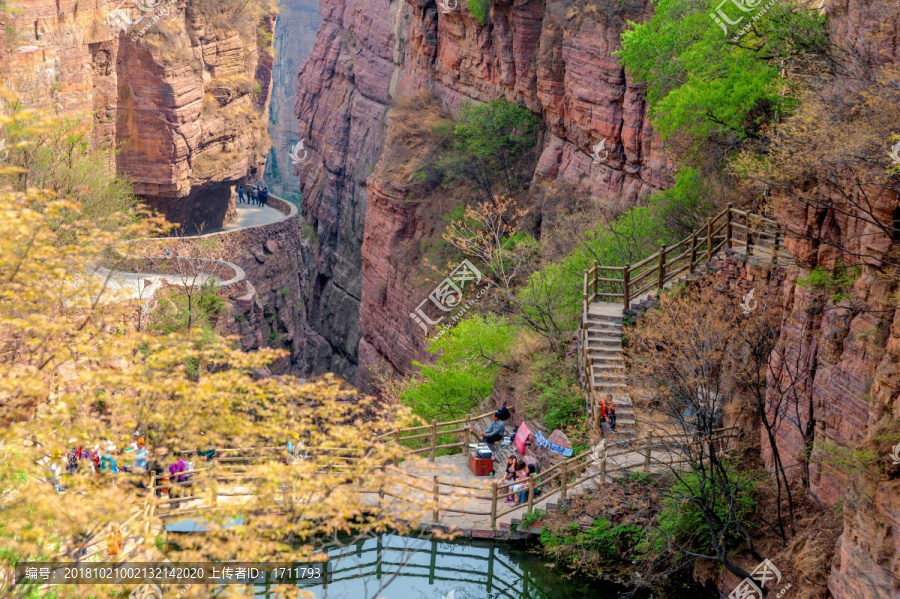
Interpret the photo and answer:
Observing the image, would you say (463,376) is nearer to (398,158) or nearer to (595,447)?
(595,447)

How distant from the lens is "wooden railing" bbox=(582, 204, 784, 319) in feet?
74.9

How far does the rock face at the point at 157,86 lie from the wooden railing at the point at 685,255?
23.3m

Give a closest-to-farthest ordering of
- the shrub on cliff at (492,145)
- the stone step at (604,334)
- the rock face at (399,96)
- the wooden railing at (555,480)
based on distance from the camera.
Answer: the wooden railing at (555,480) < the stone step at (604,334) < the rock face at (399,96) < the shrub on cliff at (492,145)

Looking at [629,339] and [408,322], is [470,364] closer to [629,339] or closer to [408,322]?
[629,339]

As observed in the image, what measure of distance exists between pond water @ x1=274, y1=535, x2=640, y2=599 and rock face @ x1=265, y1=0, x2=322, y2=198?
3966 inches

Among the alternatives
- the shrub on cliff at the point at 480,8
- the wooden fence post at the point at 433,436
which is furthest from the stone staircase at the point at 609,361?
the shrub on cliff at the point at 480,8

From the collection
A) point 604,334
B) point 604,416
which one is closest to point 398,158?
point 604,334

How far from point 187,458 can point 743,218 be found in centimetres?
1581

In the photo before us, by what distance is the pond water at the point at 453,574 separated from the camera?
1920 cm

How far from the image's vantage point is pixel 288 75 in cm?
12700

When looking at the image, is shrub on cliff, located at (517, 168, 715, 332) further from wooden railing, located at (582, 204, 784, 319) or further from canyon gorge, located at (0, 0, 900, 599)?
canyon gorge, located at (0, 0, 900, 599)

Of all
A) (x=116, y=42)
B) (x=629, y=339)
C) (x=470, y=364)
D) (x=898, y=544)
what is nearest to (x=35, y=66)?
(x=116, y=42)

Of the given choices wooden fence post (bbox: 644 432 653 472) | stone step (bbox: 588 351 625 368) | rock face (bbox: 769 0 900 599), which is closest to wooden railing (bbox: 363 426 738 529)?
wooden fence post (bbox: 644 432 653 472)

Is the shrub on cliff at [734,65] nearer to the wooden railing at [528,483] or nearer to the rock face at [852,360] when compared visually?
the rock face at [852,360]
